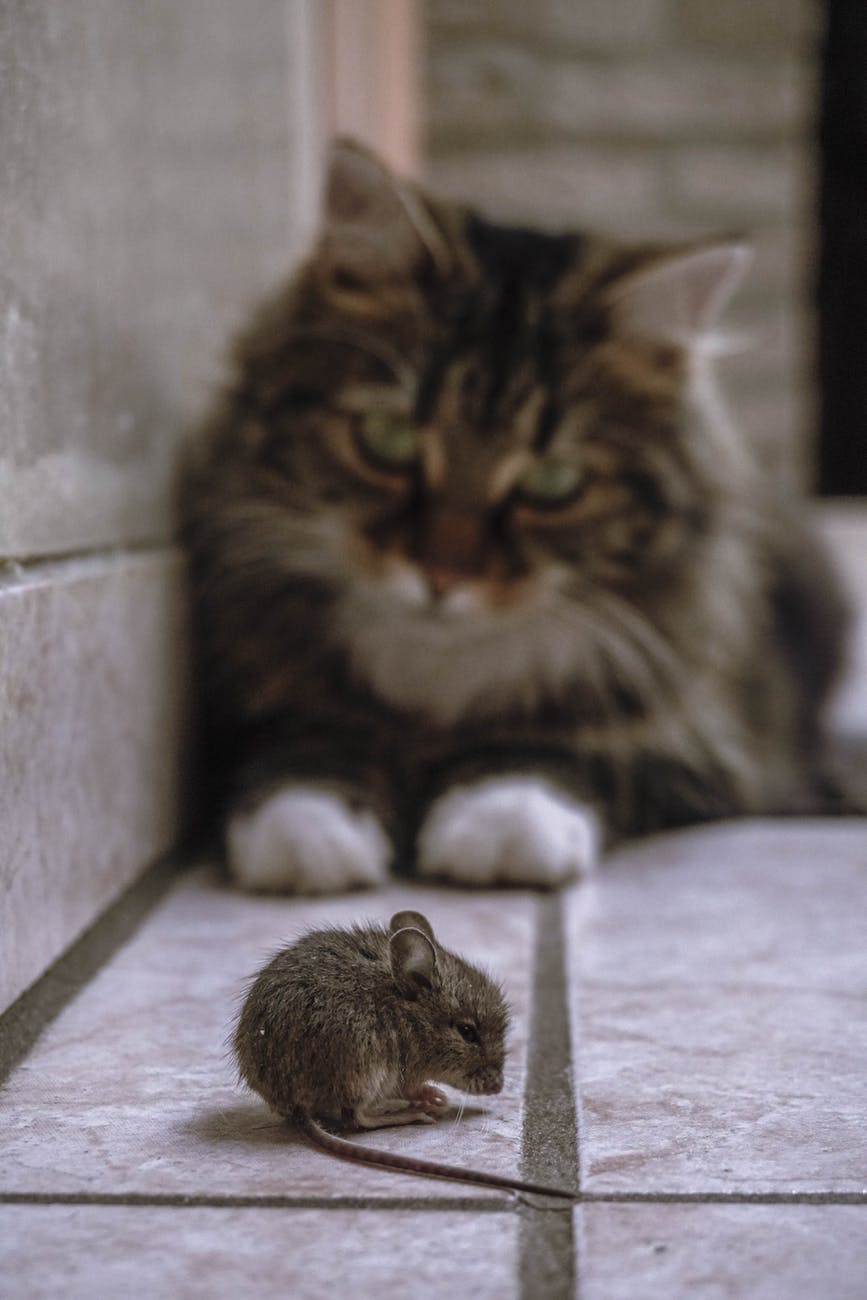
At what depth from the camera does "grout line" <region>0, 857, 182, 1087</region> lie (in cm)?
99

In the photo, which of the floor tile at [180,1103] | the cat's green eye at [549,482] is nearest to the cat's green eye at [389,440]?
the cat's green eye at [549,482]

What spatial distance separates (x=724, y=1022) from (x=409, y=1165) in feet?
1.10

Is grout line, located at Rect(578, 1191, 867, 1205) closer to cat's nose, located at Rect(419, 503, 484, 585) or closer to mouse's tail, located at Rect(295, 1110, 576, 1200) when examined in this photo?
mouse's tail, located at Rect(295, 1110, 576, 1200)

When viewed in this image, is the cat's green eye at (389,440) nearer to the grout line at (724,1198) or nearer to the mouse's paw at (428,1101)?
the mouse's paw at (428,1101)

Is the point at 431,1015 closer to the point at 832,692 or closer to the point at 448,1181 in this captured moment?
the point at 448,1181

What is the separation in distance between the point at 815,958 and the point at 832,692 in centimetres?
129

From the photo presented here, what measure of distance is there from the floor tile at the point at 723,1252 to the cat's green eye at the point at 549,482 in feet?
3.62

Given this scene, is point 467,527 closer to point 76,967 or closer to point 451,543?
point 451,543

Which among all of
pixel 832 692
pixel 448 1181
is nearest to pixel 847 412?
pixel 832 692

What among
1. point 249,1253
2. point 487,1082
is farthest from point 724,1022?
point 249,1253

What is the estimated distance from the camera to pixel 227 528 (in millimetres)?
1790

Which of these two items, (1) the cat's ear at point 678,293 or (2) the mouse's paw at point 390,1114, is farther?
(1) the cat's ear at point 678,293

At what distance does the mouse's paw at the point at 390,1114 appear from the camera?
2.81ft

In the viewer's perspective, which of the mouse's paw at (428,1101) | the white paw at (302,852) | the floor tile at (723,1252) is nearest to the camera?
the floor tile at (723,1252)
